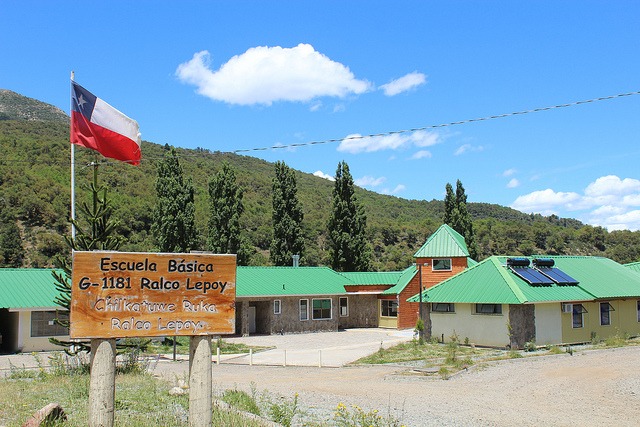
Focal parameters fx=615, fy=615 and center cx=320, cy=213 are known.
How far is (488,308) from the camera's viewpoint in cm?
2952

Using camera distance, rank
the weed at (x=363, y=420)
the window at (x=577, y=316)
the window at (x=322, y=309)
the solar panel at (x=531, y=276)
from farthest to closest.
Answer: the window at (x=322, y=309), the window at (x=577, y=316), the solar panel at (x=531, y=276), the weed at (x=363, y=420)

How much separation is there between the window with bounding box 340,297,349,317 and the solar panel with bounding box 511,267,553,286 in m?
15.6

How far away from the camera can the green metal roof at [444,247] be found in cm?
3775

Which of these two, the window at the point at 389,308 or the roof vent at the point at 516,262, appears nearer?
the roof vent at the point at 516,262

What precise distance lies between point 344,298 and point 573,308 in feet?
57.1

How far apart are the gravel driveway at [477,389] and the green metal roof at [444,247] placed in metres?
12.4

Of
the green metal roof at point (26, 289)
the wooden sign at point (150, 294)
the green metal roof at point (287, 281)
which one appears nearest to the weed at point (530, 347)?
the green metal roof at point (287, 281)

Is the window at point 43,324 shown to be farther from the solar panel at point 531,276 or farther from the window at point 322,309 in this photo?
the solar panel at point 531,276

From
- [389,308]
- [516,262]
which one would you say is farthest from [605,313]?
[389,308]

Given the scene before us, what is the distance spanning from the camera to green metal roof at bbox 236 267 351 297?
38344 millimetres

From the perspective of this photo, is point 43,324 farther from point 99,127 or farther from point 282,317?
point 99,127

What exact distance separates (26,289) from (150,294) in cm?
2498

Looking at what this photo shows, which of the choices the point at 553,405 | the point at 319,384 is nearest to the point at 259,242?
the point at 319,384

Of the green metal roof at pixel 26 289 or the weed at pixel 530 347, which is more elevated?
the green metal roof at pixel 26 289
